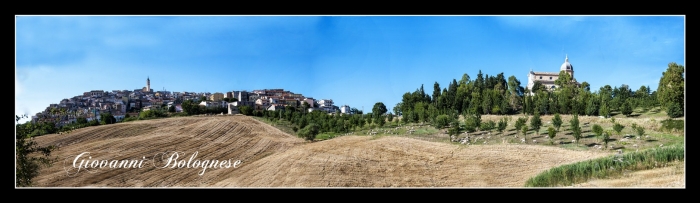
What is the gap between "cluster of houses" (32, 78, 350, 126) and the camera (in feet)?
26.9

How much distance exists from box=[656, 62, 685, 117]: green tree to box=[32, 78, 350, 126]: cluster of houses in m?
6.03

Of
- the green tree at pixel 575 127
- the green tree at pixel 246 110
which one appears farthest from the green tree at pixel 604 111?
the green tree at pixel 246 110

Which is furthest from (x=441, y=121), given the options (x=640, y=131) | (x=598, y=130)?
(x=640, y=131)

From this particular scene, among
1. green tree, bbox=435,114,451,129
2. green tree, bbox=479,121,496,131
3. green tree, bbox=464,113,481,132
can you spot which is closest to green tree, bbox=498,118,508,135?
green tree, bbox=479,121,496,131

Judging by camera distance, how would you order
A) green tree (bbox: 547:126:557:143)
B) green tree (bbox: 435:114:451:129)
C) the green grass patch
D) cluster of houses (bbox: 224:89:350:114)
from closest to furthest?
the green grass patch → green tree (bbox: 547:126:557:143) → cluster of houses (bbox: 224:89:350:114) → green tree (bbox: 435:114:451:129)

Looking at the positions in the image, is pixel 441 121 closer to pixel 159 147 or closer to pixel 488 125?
pixel 488 125

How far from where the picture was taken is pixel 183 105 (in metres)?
8.85

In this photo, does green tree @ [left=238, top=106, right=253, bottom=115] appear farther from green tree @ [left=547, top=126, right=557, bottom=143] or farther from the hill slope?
green tree @ [left=547, top=126, right=557, bottom=143]

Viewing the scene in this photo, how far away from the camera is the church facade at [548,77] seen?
28.5 feet

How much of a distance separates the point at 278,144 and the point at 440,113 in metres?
3.72
